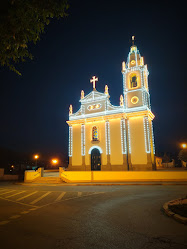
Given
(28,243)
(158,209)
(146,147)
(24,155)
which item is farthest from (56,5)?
(24,155)

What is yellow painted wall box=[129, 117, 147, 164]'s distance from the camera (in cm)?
2759

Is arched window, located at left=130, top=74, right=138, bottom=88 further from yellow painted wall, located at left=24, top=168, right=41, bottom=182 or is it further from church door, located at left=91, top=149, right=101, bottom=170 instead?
yellow painted wall, located at left=24, top=168, right=41, bottom=182

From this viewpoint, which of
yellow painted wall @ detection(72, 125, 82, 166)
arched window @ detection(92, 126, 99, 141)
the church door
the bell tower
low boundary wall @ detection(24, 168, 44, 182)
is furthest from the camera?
yellow painted wall @ detection(72, 125, 82, 166)

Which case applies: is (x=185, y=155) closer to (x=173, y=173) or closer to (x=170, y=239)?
(x=173, y=173)

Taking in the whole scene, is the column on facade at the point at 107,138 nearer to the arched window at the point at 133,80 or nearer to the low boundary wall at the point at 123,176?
the low boundary wall at the point at 123,176

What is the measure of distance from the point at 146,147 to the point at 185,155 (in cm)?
1045

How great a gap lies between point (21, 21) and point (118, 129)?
24.0 meters

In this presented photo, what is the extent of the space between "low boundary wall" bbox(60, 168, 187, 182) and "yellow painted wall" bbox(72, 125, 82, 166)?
7.78 metres

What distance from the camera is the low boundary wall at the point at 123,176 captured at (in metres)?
20.3

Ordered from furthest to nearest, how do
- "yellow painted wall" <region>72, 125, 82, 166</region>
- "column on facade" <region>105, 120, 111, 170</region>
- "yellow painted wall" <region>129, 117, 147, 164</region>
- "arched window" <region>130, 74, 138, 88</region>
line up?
"arched window" <region>130, 74, 138, 88</region> < "yellow painted wall" <region>72, 125, 82, 166</region> < "column on facade" <region>105, 120, 111, 170</region> < "yellow painted wall" <region>129, 117, 147, 164</region>

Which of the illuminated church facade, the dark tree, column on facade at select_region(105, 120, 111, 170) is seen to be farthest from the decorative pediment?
the dark tree

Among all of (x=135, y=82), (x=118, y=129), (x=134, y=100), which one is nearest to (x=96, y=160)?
(x=118, y=129)

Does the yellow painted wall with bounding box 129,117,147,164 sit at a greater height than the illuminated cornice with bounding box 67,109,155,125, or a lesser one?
lesser

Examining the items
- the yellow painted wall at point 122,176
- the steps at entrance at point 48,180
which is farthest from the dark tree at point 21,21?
the steps at entrance at point 48,180
